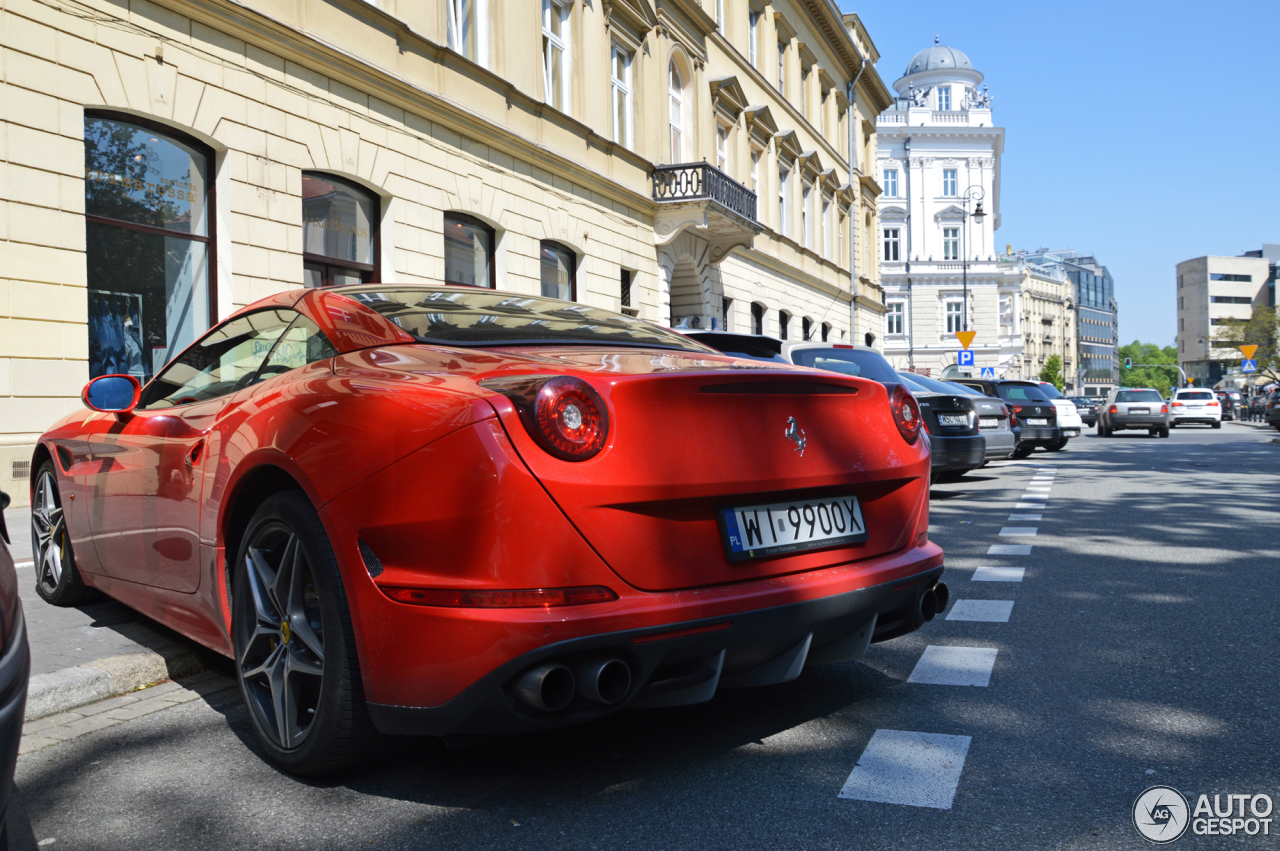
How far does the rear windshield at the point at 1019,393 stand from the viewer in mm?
19516

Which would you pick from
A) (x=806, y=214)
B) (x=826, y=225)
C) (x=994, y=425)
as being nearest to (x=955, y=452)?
(x=994, y=425)

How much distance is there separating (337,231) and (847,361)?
732cm

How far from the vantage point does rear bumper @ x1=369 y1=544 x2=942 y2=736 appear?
2285 millimetres

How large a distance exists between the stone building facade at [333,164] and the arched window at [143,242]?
0.02 metres

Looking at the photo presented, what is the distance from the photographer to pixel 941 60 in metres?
75.4

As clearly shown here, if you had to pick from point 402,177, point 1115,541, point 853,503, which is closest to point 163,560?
point 853,503

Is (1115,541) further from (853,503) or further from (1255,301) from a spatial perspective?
(1255,301)

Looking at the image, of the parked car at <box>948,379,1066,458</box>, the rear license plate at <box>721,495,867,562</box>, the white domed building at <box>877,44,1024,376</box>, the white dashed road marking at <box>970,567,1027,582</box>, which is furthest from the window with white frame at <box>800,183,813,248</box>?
the white domed building at <box>877,44,1024,376</box>

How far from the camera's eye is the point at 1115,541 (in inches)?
281

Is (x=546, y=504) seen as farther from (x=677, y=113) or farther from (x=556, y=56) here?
(x=677, y=113)

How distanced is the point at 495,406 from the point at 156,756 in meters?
1.63

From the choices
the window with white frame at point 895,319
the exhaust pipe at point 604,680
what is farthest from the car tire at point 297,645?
the window with white frame at point 895,319

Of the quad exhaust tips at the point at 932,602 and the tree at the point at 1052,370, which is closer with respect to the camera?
the quad exhaust tips at the point at 932,602

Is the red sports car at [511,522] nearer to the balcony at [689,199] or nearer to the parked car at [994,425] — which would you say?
the parked car at [994,425]
